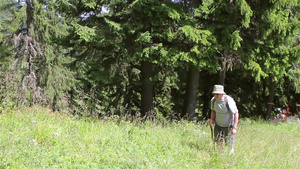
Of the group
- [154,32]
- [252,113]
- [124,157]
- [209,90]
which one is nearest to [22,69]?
[154,32]

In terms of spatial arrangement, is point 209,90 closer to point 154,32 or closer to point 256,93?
point 256,93

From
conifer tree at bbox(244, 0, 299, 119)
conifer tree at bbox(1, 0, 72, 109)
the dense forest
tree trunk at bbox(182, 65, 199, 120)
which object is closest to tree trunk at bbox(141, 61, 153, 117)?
the dense forest

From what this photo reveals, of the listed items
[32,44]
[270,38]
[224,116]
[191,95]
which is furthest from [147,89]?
[32,44]

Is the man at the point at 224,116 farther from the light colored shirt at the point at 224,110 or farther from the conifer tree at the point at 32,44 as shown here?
the conifer tree at the point at 32,44

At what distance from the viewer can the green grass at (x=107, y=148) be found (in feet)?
12.2

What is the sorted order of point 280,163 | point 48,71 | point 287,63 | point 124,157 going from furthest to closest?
1. point 48,71
2. point 287,63
3. point 280,163
4. point 124,157

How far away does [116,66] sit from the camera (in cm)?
1006

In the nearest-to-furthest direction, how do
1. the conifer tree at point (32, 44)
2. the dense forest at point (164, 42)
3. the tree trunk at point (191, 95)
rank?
1. the dense forest at point (164, 42)
2. the tree trunk at point (191, 95)
3. the conifer tree at point (32, 44)

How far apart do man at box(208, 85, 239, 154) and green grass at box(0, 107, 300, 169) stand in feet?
1.05

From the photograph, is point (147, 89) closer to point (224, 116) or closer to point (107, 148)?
point (224, 116)

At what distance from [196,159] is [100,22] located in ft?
22.2

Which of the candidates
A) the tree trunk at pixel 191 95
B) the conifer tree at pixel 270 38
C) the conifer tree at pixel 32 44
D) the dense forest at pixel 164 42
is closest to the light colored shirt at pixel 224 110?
the dense forest at pixel 164 42

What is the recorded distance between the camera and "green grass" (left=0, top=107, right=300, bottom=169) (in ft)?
12.2

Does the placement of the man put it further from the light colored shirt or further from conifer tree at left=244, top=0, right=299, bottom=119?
conifer tree at left=244, top=0, right=299, bottom=119
